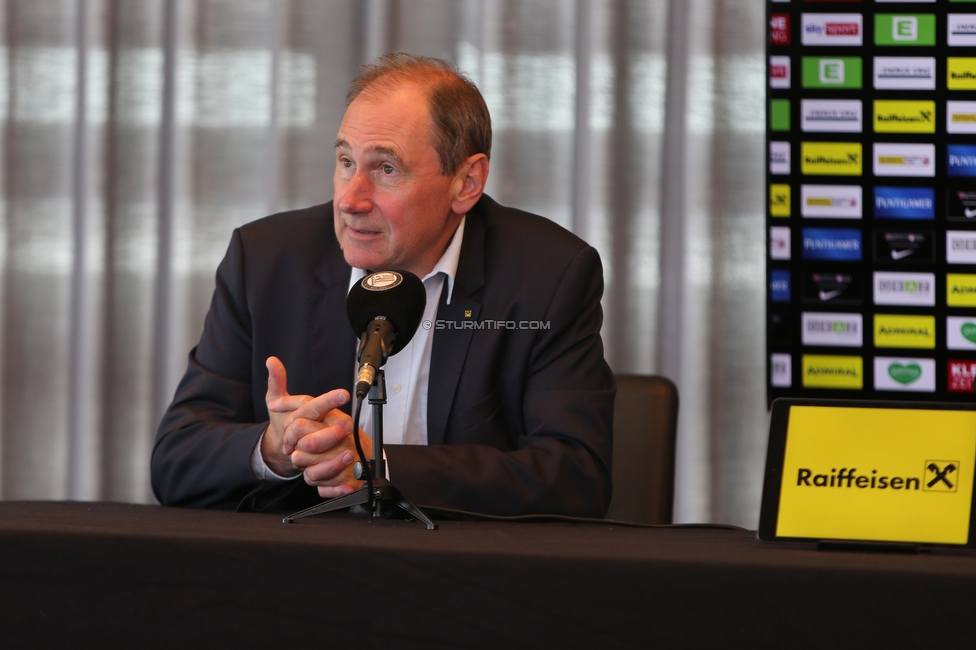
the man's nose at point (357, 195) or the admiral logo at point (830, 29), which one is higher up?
the admiral logo at point (830, 29)

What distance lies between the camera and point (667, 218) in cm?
305

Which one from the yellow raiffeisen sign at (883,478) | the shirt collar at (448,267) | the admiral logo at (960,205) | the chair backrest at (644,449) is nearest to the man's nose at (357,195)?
the shirt collar at (448,267)

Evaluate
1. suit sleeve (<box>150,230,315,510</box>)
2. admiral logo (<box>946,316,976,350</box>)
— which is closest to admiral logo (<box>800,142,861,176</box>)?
admiral logo (<box>946,316,976,350</box>)

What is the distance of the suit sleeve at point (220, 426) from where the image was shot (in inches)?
59.5

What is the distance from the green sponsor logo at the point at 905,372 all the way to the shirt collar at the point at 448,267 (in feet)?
5.66

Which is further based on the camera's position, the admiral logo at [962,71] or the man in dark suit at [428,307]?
the admiral logo at [962,71]

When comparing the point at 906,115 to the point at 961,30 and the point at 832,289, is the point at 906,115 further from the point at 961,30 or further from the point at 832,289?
the point at 832,289

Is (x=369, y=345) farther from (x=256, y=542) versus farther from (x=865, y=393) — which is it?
(x=865, y=393)

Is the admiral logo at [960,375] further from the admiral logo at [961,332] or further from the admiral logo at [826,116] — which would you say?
the admiral logo at [826,116]

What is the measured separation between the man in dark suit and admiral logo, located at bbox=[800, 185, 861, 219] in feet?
4.35

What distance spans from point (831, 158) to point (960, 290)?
575 mm

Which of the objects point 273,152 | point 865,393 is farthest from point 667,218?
point 273,152

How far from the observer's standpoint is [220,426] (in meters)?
1.63

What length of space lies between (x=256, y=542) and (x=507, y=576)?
0.26 metres
